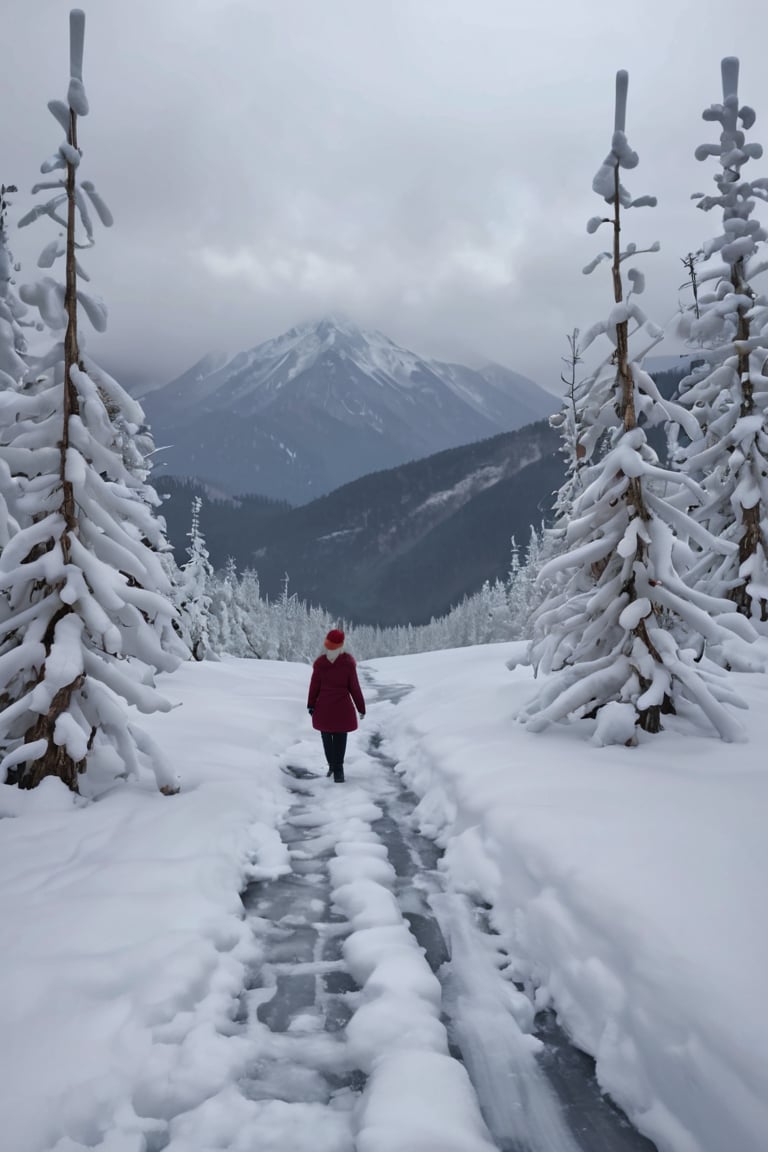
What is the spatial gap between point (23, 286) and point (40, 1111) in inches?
280

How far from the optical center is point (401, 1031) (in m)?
3.67

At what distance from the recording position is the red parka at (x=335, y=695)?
955cm

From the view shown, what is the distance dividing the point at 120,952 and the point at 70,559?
173 inches

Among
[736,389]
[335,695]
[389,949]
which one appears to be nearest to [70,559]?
[335,695]

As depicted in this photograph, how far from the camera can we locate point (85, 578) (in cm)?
736

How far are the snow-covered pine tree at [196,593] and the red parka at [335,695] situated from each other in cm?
2041

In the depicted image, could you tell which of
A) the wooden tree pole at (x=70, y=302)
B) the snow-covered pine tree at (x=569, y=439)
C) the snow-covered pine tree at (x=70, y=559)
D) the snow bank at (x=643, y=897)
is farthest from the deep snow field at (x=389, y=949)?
the snow-covered pine tree at (x=569, y=439)

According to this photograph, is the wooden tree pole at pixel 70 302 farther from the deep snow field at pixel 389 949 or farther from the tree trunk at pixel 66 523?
the deep snow field at pixel 389 949

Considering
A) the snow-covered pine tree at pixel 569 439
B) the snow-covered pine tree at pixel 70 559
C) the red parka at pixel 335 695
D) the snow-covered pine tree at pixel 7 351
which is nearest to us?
the snow-covered pine tree at pixel 70 559

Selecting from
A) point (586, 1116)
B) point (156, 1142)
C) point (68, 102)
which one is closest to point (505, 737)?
point (586, 1116)

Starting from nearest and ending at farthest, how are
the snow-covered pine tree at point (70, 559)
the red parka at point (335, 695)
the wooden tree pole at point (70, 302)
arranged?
the snow-covered pine tree at point (70, 559) → the wooden tree pole at point (70, 302) → the red parka at point (335, 695)

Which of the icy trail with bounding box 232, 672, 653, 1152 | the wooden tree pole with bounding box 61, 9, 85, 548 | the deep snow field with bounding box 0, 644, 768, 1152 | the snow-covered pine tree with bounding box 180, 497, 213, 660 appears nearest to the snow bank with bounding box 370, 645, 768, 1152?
the deep snow field with bounding box 0, 644, 768, 1152

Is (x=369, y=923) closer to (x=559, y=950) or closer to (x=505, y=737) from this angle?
(x=559, y=950)

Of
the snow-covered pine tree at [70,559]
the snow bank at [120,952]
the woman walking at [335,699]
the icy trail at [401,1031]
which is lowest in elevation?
the icy trail at [401,1031]
